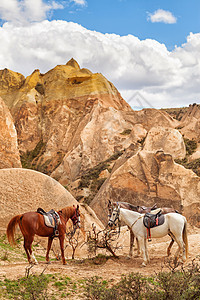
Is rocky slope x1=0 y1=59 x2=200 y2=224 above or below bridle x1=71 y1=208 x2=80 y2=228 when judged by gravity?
above

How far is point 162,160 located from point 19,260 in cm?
1158

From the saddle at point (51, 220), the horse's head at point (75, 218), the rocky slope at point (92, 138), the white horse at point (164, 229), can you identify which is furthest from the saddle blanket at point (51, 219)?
the rocky slope at point (92, 138)

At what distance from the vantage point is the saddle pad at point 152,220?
358 inches

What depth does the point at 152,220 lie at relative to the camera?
29.9 feet

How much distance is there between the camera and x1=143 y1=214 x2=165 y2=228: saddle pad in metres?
9.09

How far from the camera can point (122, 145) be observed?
37.2 meters

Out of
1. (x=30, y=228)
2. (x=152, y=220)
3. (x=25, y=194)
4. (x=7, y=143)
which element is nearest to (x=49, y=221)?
(x=30, y=228)

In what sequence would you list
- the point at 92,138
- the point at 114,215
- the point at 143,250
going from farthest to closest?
1. the point at 92,138
2. the point at 114,215
3. the point at 143,250

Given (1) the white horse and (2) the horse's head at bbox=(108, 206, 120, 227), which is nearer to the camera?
(1) the white horse

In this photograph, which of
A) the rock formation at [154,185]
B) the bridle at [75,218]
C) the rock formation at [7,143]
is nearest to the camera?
the bridle at [75,218]

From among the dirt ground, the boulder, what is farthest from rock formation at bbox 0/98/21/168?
the dirt ground

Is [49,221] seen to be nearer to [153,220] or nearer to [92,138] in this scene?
[153,220]

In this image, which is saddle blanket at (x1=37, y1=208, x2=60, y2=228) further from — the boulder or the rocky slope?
the boulder

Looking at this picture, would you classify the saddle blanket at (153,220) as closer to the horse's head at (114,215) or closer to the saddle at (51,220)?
the horse's head at (114,215)
